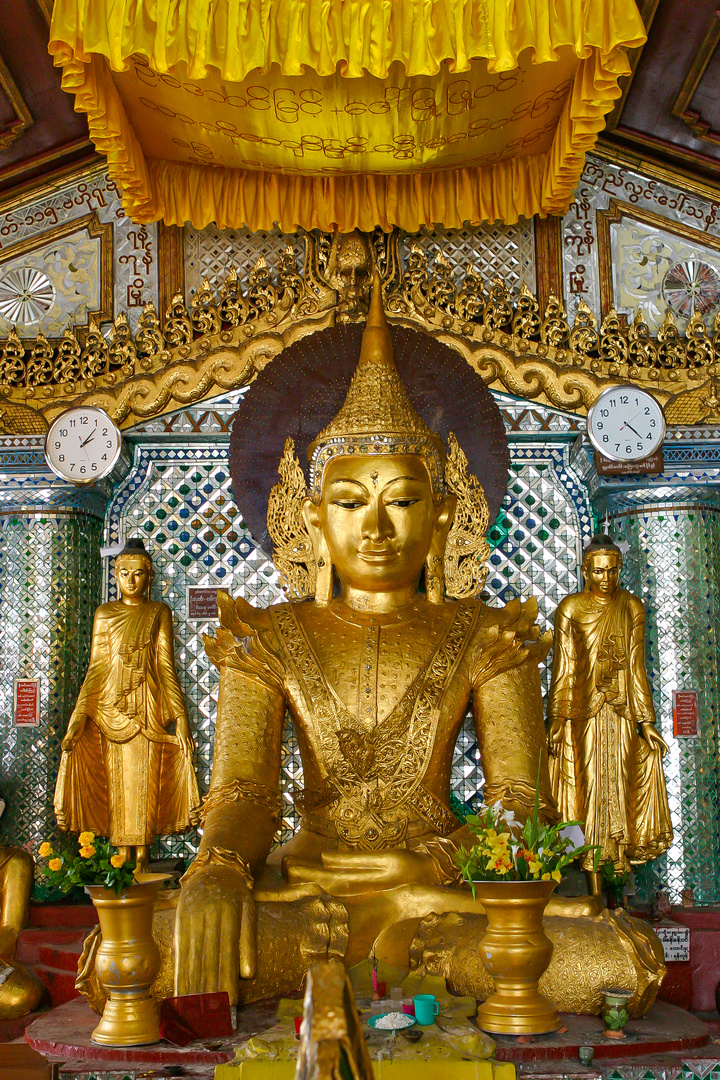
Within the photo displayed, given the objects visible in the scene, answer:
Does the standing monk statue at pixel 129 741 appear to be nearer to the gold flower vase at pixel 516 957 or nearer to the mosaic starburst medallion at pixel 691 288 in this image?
the gold flower vase at pixel 516 957

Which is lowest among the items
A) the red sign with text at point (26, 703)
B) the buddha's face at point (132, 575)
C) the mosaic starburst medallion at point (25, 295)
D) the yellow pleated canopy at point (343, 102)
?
the red sign with text at point (26, 703)

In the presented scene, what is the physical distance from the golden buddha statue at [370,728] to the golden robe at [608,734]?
1.56ft

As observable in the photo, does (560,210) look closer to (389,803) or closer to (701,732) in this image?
(701,732)

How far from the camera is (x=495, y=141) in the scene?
5.52 metres

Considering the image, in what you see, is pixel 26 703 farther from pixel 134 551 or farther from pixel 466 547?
pixel 466 547

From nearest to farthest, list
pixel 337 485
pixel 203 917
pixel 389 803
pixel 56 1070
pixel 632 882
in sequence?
pixel 56 1070
pixel 203 917
pixel 389 803
pixel 337 485
pixel 632 882

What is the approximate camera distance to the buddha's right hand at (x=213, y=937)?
3.84m

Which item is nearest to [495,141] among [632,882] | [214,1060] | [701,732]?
[701,732]

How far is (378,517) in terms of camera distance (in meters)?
5.19

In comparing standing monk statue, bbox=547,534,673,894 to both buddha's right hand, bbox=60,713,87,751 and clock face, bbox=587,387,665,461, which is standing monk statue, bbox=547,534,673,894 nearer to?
clock face, bbox=587,387,665,461

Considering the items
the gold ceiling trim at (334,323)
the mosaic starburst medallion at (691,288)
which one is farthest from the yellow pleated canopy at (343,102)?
the mosaic starburst medallion at (691,288)

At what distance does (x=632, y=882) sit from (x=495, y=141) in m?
3.51

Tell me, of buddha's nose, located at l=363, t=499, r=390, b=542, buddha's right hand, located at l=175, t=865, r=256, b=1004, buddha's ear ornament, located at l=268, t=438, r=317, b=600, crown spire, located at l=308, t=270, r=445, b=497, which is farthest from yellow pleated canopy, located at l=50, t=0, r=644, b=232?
buddha's right hand, located at l=175, t=865, r=256, b=1004

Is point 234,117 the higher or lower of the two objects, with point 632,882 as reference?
higher
